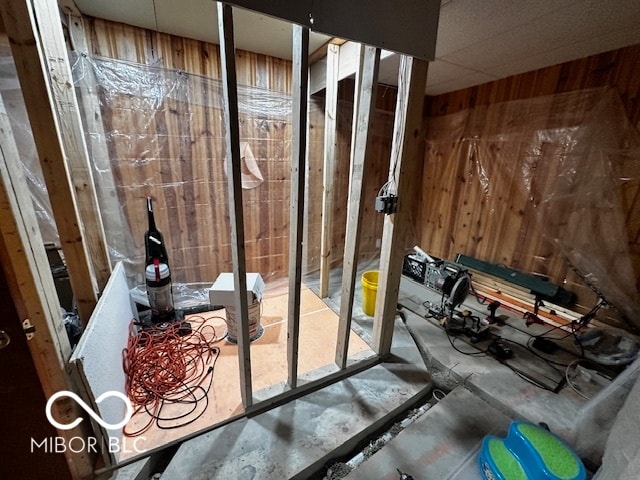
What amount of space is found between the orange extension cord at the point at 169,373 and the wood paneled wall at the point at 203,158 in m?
0.61

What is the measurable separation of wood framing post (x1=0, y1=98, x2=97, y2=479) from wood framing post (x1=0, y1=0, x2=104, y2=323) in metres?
0.14

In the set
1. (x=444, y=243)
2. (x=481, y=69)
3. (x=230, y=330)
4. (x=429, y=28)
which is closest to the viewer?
(x=429, y=28)

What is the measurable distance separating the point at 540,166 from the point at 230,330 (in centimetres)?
294

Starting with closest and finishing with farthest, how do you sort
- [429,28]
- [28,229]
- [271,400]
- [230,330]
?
1. [28,229]
2. [429,28]
3. [271,400]
4. [230,330]

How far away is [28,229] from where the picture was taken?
2.68 feet

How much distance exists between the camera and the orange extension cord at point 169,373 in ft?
4.44

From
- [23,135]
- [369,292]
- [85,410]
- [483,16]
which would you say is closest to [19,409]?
[85,410]

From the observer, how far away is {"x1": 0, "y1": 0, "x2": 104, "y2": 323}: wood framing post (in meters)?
0.84

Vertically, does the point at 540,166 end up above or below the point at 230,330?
above

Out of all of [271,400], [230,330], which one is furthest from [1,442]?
[230,330]

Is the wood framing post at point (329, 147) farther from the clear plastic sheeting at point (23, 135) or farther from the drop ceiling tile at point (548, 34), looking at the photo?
the clear plastic sheeting at point (23, 135)

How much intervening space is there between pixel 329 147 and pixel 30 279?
1.95 metres

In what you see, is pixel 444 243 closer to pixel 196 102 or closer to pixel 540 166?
pixel 540 166

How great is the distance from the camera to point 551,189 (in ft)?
7.30
